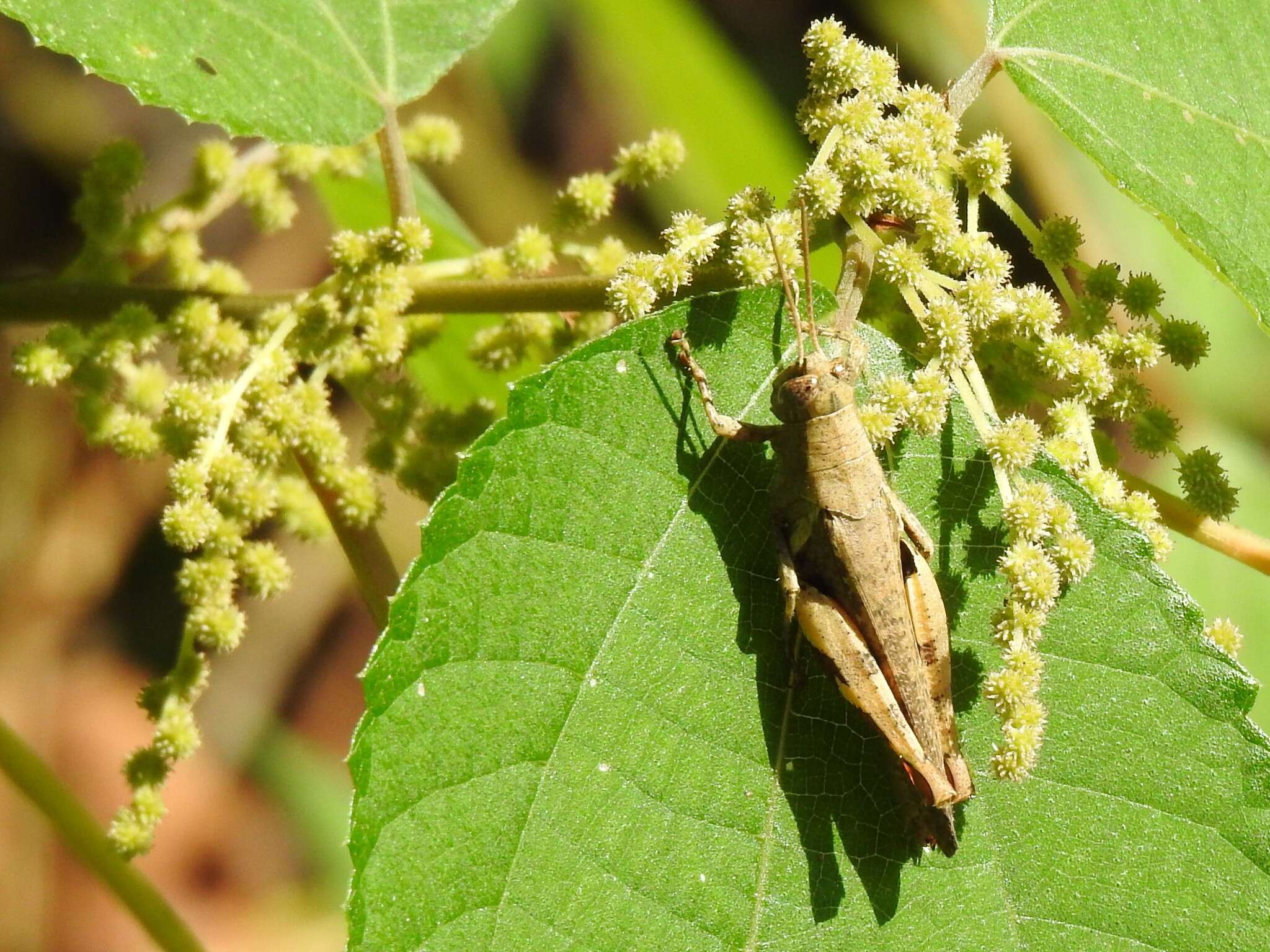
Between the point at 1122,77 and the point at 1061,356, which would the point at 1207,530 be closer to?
the point at 1061,356

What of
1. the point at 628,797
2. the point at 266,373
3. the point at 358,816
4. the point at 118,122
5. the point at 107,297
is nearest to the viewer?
the point at 358,816

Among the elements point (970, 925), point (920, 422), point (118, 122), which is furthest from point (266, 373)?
point (118, 122)

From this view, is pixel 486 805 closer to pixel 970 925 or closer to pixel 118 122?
pixel 970 925

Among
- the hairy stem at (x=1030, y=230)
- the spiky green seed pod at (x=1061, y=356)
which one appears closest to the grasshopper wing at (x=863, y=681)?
the spiky green seed pod at (x=1061, y=356)

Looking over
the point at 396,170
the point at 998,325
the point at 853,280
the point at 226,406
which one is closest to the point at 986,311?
the point at 998,325

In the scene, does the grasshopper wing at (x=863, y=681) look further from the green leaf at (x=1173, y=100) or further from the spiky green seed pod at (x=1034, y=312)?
the green leaf at (x=1173, y=100)

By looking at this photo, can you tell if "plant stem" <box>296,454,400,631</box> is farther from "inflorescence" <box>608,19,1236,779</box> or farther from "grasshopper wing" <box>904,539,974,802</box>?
"grasshopper wing" <box>904,539,974,802</box>
